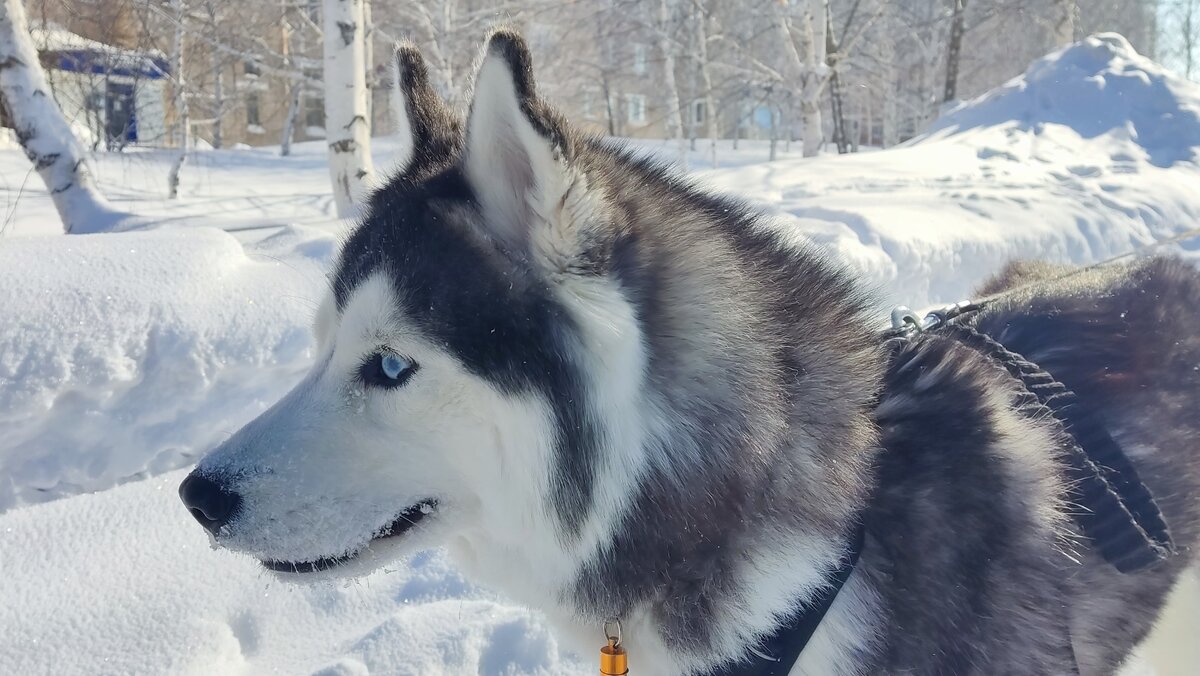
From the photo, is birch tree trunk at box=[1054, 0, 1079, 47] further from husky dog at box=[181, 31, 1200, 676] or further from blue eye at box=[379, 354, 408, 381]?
blue eye at box=[379, 354, 408, 381]

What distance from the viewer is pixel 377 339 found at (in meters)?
1.32

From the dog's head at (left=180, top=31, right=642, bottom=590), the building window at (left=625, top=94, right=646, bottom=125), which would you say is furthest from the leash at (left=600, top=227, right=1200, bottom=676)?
the building window at (left=625, top=94, right=646, bottom=125)

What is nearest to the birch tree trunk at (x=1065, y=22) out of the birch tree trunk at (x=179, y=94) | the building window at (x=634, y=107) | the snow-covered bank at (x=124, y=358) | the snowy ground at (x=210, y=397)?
the snowy ground at (x=210, y=397)

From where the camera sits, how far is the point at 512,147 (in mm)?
1273

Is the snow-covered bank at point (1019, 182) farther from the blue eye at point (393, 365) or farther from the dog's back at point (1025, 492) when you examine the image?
the blue eye at point (393, 365)

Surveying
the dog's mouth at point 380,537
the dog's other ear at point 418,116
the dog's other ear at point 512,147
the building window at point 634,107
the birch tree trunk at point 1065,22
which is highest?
the building window at point 634,107

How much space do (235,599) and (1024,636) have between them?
2044 millimetres

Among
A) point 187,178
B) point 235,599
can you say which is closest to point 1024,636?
point 235,599

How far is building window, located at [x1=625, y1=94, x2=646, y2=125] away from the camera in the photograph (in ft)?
96.6

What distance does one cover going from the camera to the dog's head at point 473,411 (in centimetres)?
125

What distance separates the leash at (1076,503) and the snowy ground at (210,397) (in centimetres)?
34

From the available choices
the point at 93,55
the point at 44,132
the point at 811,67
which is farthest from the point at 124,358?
the point at 811,67

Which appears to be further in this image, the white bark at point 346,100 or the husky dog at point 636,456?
the white bark at point 346,100

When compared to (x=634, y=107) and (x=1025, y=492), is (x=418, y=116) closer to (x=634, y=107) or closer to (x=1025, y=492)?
(x=1025, y=492)
